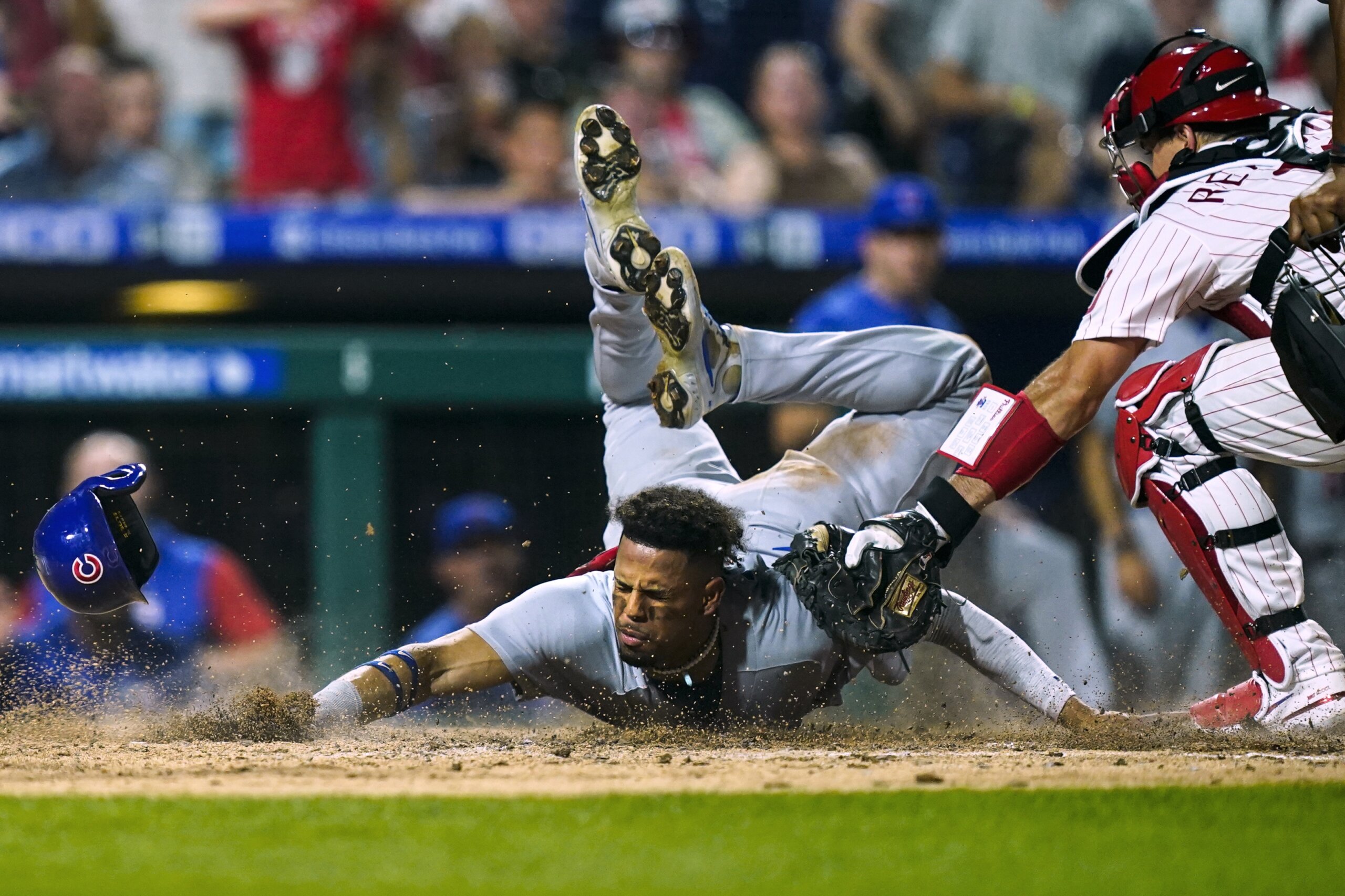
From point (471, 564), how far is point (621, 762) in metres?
3.13

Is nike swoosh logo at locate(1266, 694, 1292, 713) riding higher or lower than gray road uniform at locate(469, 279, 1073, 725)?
lower

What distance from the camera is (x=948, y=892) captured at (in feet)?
8.59

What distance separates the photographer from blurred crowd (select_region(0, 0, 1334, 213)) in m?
7.90

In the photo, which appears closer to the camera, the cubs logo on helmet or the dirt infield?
the dirt infield

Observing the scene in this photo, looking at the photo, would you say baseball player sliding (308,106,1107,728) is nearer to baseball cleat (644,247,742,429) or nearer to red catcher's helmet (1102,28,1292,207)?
baseball cleat (644,247,742,429)

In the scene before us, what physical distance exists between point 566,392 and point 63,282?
2301 millimetres

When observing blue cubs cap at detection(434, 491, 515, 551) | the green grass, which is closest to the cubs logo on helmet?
the green grass

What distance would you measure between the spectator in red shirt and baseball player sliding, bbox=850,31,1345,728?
4522 millimetres

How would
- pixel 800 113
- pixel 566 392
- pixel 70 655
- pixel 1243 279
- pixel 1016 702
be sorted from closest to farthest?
pixel 1243 279, pixel 1016 702, pixel 70 655, pixel 566 392, pixel 800 113

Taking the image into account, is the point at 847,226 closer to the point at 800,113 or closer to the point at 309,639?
the point at 800,113

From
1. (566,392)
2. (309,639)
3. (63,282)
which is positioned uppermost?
(63,282)

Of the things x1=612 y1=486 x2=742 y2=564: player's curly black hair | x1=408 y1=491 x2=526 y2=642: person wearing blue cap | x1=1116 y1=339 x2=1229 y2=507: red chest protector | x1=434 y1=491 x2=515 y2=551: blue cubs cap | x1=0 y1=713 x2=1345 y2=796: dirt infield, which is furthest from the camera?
x1=434 y1=491 x2=515 y2=551: blue cubs cap

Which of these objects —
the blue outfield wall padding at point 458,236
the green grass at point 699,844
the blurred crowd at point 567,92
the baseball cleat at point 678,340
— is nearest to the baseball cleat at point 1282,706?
the green grass at point 699,844

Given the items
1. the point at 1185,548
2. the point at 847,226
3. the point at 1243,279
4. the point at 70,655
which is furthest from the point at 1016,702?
the point at 70,655
